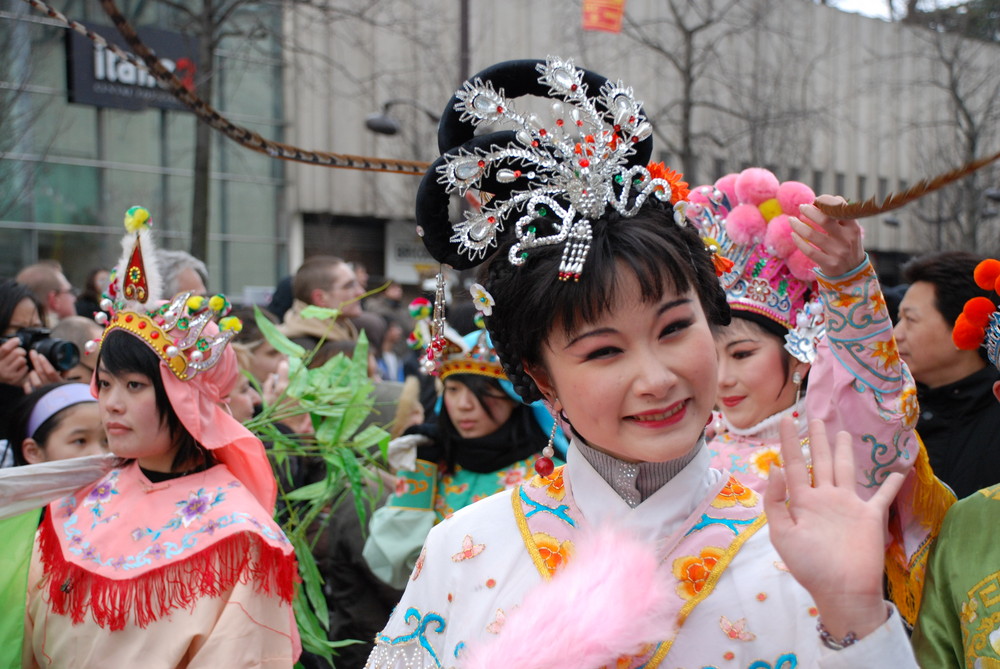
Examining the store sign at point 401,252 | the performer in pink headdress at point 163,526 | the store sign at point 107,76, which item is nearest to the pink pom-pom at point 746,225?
the performer in pink headdress at point 163,526

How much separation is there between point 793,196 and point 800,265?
0.28m

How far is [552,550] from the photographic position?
1859 millimetres

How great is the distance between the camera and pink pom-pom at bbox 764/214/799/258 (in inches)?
117

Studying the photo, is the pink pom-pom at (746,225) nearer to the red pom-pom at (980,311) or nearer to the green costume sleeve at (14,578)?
the red pom-pom at (980,311)

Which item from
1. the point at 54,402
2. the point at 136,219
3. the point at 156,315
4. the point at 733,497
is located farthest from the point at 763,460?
the point at 54,402

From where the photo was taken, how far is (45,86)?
15727 mm

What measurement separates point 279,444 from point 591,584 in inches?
102

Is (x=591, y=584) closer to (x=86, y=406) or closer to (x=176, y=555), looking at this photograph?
(x=176, y=555)

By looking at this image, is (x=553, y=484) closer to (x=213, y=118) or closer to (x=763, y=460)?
(x=213, y=118)

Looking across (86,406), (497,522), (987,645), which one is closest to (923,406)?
(987,645)

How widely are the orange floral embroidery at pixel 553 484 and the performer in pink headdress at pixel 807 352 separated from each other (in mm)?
553

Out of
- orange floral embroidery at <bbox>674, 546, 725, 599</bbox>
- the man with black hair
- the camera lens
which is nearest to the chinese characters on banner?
the man with black hair

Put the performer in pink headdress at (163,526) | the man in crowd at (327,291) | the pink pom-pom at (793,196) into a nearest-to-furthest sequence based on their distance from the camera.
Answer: the pink pom-pom at (793,196)
the performer in pink headdress at (163,526)
the man in crowd at (327,291)

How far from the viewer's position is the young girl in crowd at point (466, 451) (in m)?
4.00
